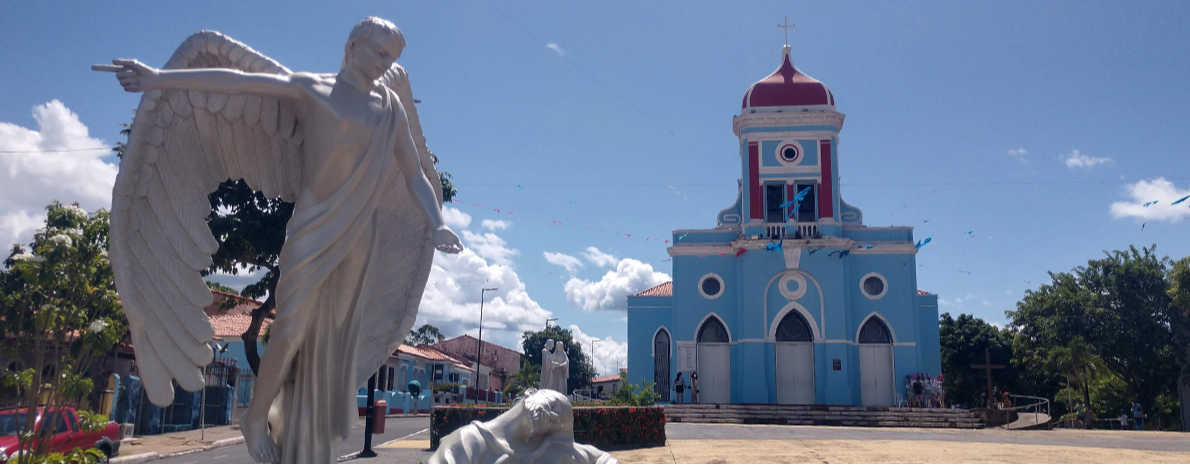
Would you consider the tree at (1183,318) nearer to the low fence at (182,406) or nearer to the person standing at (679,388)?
the person standing at (679,388)

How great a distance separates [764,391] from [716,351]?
2371 millimetres

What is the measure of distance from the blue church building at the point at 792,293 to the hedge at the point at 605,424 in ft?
54.4

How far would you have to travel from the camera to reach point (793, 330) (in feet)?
100

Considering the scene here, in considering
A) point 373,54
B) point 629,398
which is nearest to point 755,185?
point 629,398

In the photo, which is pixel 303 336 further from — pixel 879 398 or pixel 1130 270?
pixel 1130 270

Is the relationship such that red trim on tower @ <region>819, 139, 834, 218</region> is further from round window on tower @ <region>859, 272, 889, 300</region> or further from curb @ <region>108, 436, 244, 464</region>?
curb @ <region>108, 436, 244, 464</region>

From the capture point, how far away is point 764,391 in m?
29.5

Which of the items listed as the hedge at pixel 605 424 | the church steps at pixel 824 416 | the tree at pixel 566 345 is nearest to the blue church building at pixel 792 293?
the church steps at pixel 824 416

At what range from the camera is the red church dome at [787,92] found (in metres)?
31.7

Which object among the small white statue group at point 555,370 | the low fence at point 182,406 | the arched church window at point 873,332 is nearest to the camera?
the small white statue group at point 555,370

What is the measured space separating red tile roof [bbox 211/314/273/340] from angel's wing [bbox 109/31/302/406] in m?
24.7

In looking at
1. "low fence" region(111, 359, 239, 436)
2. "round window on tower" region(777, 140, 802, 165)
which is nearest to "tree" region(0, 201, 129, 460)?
"low fence" region(111, 359, 239, 436)

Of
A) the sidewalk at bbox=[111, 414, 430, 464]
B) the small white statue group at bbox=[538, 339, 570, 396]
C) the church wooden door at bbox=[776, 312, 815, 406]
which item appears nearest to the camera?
the sidewalk at bbox=[111, 414, 430, 464]

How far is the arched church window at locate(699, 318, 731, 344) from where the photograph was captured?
3100 cm
